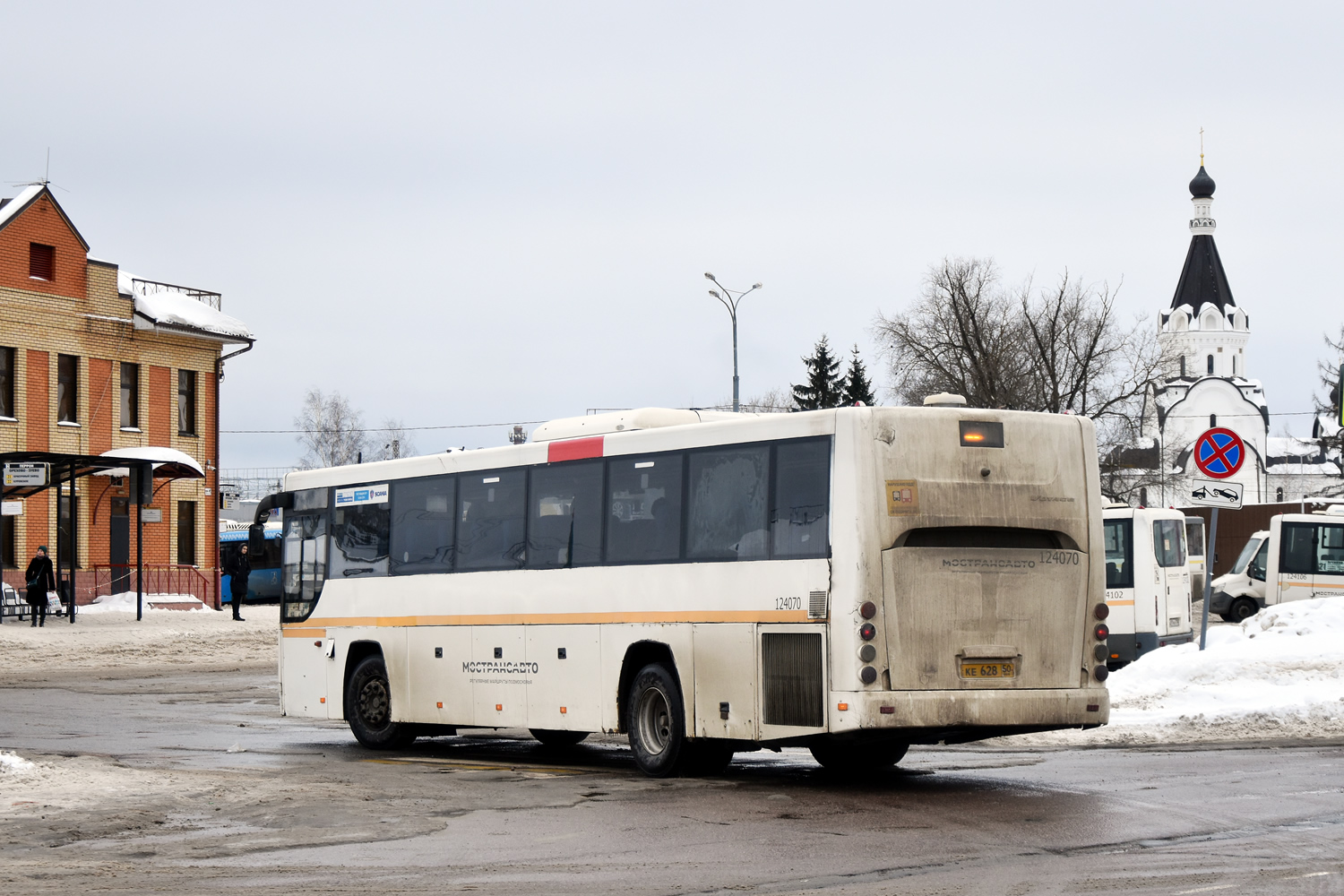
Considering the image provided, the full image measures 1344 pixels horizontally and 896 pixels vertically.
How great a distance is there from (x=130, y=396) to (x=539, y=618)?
3986 cm

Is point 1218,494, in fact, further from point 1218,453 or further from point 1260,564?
point 1260,564

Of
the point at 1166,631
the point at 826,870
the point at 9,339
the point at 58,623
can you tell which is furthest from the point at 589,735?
the point at 9,339

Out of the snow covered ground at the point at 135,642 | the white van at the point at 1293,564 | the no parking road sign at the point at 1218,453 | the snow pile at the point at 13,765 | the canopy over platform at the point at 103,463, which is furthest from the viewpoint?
the white van at the point at 1293,564

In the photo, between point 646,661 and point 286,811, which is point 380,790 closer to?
point 286,811

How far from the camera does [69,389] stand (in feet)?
164

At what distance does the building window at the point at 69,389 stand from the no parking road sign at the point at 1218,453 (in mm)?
36348

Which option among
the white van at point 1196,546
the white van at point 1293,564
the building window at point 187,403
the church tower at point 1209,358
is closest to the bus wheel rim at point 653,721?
the white van at point 1196,546

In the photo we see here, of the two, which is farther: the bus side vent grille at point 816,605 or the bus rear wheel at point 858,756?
the bus rear wheel at point 858,756

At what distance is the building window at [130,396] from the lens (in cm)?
5188

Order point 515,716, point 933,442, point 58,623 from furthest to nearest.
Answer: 1. point 58,623
2. point 515,716
3. point 933,442

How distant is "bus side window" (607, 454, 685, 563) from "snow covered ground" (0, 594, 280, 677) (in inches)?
797

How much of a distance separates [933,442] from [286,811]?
5.31m

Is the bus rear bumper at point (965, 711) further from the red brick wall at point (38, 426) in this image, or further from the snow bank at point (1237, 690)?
the red brick wall at point (38, 426)

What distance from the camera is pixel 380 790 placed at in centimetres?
1324
